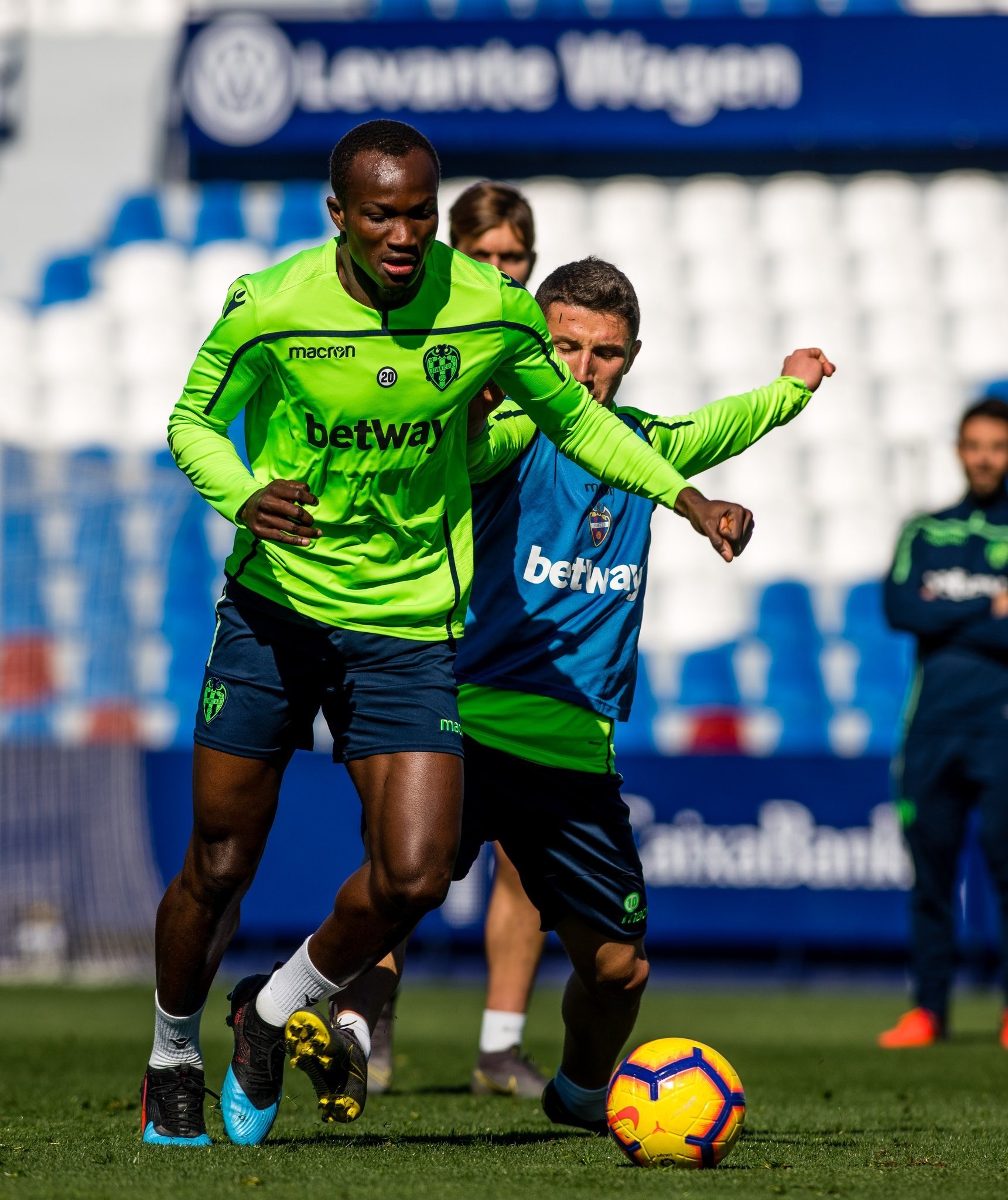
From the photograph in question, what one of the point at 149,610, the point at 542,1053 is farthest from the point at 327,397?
the point at 149,610

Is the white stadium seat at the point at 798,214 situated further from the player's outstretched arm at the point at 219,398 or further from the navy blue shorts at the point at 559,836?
the player's outstretched arm at the point at 219,398

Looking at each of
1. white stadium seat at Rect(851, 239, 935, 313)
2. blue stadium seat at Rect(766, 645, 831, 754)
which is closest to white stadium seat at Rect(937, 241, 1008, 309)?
white stadium seat at Rect(851, 239, 935, 313)

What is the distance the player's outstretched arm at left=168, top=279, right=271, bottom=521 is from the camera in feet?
12.2

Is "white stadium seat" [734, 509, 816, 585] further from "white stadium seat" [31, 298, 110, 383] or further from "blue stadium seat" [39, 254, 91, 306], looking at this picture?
"blue stadium seat" [39, 254, 91, 306]

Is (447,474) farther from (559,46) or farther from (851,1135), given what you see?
(559,46)

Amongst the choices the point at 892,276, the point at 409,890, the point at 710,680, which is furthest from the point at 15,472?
the point at 409,890

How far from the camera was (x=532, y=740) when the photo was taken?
4.31 metres

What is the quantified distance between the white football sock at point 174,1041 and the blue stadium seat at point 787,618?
8676mm

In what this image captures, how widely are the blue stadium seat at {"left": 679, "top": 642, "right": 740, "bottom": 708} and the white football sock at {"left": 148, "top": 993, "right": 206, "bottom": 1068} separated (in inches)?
322

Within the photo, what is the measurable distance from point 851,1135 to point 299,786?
19.0 feet

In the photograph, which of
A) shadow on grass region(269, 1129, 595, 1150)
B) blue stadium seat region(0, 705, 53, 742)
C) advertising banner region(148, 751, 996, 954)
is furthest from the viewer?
blue stadium seat region(0, 705, 53, 742)

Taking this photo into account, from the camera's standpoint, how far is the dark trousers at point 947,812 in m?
7.42

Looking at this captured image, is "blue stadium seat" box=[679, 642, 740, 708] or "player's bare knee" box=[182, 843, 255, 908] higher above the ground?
"player's bare knee" box=[182, 843, 255, 908]

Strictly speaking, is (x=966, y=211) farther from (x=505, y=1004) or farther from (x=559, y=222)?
(x=505, y=1004)
